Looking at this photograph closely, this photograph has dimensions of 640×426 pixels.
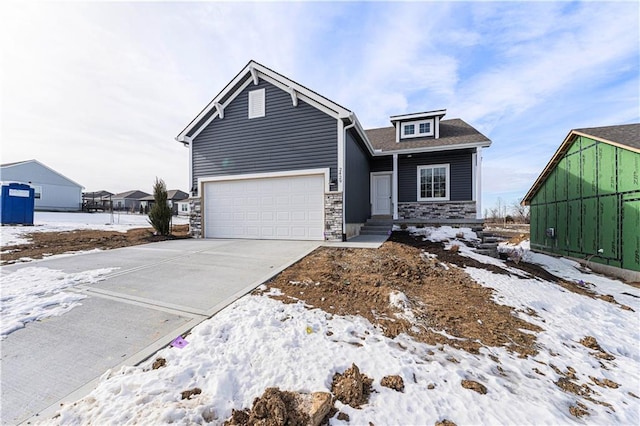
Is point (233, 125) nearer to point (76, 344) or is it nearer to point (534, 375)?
point (76, 344)

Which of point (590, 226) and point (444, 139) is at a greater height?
point (444, 139)

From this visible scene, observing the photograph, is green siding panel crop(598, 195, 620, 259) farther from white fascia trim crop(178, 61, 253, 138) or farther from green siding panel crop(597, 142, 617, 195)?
white fascia trim crop(178, 61, 253, 138)

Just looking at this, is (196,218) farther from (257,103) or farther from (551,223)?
(551,223)

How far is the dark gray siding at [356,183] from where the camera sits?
8.84 metres

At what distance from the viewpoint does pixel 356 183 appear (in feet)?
32.8

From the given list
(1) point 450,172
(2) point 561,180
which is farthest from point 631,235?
(1) point 450,172

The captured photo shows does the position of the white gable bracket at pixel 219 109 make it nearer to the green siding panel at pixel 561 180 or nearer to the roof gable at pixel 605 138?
the roof gable at pixel 605 138

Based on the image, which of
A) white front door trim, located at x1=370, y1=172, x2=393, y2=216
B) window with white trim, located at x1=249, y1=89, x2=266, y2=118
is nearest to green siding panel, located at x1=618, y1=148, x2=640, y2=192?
white front door trim, located at x1=370, y1=172, x2=393, y2=216

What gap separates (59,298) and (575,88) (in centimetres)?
1464

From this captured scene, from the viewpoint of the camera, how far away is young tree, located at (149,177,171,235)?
33.0 ft

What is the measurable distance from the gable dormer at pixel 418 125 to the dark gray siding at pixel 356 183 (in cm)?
262

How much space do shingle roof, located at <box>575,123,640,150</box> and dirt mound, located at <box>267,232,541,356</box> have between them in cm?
605

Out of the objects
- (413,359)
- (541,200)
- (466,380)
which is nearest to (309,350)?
(413,359)

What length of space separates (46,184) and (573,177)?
1599 inches
